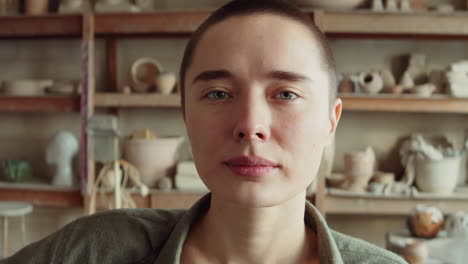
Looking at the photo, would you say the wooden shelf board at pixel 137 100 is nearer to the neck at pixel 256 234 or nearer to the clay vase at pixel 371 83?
the clay vase at pixel 371 83

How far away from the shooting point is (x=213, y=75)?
2.29 feet

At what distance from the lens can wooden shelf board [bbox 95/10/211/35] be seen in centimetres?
241

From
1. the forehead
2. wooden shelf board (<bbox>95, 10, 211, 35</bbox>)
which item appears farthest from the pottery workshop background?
the forehead

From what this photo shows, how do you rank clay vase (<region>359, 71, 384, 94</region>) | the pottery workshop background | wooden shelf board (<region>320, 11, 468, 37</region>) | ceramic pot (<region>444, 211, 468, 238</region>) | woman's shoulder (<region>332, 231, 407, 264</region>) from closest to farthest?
woman's shoulder (<region>332, 231, 407, 264</region>)
ceramic pot (<region>444, 211, 468, 238</region>)
wooden shelf board (<region>320, 11, 468, 37</region>)
clay vase (<region>359, 71, 384, 94</region>)
the pottery workshop background

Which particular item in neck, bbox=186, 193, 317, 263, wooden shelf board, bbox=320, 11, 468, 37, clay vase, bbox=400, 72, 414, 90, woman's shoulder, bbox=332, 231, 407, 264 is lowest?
woman's shoulder, bbox=332, 231, 407, 264

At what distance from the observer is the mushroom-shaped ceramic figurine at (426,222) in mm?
1971

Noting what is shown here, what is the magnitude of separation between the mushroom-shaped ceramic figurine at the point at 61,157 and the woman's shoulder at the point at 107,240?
1.84 m

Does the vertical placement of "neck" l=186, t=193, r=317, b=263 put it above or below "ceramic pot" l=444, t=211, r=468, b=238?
above

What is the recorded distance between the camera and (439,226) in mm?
1985

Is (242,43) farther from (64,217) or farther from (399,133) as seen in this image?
(64,217)

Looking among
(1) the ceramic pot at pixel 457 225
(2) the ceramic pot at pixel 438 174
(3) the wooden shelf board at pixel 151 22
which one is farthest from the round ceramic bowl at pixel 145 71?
(1) the ceramic pot at pixel 457 225

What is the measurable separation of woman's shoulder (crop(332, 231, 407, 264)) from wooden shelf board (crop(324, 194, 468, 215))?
1.64m

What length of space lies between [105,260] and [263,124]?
364 millimetres

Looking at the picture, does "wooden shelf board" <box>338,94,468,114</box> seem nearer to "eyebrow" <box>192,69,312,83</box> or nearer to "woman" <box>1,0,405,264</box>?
"woman" <box>1,0,405,264</box>
